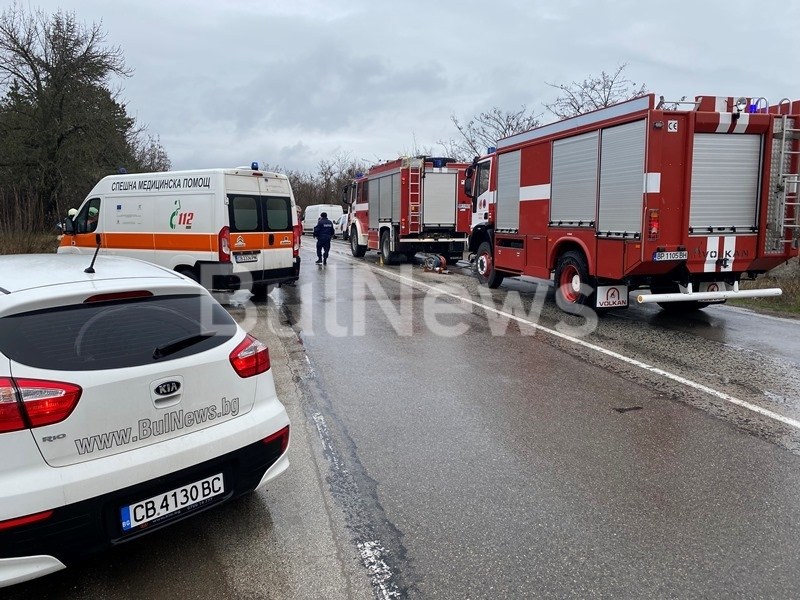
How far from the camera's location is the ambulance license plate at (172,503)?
9.50 feet

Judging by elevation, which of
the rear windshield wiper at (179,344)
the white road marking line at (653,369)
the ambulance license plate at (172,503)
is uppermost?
the rear windshield wiper at (179,344)

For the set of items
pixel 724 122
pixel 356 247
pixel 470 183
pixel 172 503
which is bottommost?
pixel 172 503

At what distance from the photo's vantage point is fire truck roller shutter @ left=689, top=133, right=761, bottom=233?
8836mm

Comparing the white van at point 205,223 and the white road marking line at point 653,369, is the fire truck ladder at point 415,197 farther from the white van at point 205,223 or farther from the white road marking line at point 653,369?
the white van at point 205,223

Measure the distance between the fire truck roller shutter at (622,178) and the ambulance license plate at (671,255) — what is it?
1.37ft

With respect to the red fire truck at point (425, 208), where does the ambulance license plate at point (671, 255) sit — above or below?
below

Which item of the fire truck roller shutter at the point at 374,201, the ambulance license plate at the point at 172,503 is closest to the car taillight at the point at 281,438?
the ambulance license plate at the point at 172,503

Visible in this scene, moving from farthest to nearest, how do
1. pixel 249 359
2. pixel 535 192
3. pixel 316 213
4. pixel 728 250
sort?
pixel 316 213 < pixel 535 192 < pixel 728 250 < pixel 249 359

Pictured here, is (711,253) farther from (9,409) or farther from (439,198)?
(439,198)

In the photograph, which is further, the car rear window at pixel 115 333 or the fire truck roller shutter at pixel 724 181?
the fire truck roller shutter at pixel 724 181

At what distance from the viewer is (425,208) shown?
18.9 meters

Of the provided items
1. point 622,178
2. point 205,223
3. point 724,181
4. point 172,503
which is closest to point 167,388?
point 172,503

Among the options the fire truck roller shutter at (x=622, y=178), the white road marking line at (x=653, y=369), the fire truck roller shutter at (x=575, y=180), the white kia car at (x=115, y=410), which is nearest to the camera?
the white kia car at (x=115, y=410)

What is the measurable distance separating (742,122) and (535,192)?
11.5 ft
